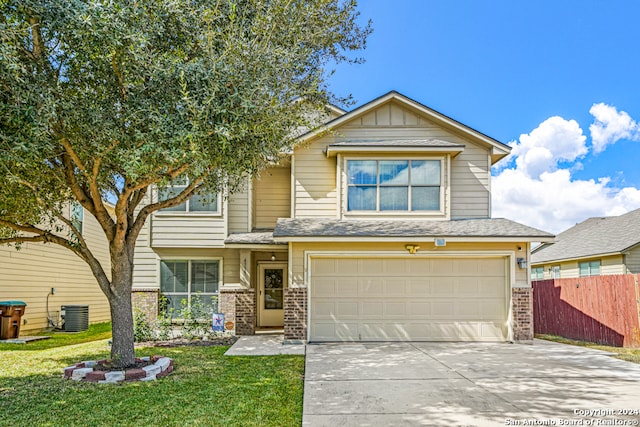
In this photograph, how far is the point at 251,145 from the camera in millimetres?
7207

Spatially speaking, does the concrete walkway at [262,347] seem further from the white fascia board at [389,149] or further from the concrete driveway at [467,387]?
the white fascia board at [389,149]

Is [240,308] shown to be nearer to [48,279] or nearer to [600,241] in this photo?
[48,279]

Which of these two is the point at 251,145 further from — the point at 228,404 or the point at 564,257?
the point at 564,257

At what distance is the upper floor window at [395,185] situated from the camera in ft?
37.9

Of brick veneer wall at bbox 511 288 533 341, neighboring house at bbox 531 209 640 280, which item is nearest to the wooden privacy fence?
neighboring house at bbox 531 209 640 280

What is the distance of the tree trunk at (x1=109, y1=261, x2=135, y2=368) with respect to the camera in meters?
7.41

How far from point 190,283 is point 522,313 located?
871cm

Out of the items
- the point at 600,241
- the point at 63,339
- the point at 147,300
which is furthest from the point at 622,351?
the point at 63,339

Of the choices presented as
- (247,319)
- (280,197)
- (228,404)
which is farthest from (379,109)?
(228,404)

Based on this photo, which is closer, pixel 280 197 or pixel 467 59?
pixel 280 197

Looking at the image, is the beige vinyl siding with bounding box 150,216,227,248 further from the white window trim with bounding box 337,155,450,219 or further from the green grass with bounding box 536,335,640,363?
the green grass with bounding box 536,335,640,363

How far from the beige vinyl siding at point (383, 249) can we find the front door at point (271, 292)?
9.41 feet

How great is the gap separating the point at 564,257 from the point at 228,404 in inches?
697

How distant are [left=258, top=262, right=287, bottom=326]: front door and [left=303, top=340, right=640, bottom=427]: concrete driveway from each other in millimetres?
4089
